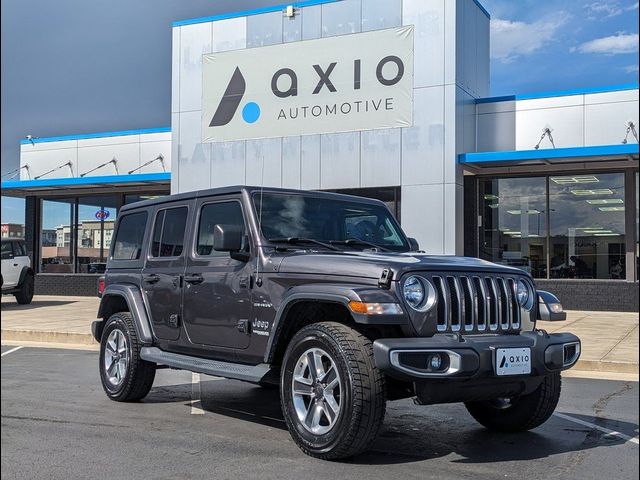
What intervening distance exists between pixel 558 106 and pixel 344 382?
1426 centimetres

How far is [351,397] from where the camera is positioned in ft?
14.9

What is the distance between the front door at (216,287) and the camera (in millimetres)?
5680

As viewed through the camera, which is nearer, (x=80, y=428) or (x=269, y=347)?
(x=269, y=347)

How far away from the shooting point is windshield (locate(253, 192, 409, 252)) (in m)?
5.92

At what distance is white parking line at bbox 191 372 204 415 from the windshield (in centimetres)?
190

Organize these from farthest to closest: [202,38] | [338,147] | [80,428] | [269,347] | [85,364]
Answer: [202,38], [338,147], [85,364], [80,428], [269,347]

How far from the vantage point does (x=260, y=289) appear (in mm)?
5504

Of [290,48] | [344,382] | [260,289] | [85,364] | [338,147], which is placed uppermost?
[290,48]

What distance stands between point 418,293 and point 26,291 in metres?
17.7

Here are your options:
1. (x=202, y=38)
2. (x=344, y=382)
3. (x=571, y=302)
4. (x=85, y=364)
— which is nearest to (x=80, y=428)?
(x=344, y=382)

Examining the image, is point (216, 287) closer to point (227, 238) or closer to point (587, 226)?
point (227, 238)

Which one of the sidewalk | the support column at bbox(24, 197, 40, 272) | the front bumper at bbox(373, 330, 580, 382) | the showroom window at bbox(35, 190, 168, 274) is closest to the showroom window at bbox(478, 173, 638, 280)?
the sidewalk

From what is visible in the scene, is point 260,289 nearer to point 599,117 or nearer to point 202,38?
point 599,117

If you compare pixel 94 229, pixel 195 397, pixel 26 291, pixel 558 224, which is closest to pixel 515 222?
pixel 558 224
